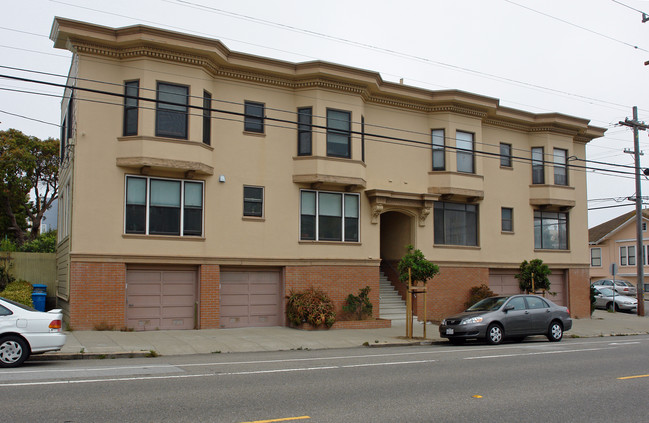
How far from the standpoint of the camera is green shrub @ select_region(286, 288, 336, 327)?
19.6 metres

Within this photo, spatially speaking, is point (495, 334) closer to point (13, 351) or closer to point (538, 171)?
point (538, 171)

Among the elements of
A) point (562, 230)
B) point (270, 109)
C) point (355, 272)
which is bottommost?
point (355, 272)

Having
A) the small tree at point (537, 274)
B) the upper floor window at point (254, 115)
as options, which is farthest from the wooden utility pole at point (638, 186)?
the upper floor window at point (254, 115)

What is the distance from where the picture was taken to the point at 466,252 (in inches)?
971

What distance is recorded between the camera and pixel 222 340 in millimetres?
16859

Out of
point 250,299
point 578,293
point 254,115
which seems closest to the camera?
point 250,299

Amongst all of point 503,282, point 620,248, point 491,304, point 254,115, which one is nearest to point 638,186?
point 503,282

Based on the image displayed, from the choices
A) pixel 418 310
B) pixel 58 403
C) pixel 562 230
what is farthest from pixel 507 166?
pixel 58 403

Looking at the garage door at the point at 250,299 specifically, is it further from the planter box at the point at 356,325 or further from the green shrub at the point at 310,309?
the planter box at the point at 356,325

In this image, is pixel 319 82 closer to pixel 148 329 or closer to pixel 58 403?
pixel 148 329

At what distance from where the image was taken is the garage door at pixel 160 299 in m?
18.4

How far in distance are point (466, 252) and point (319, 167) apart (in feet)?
25.8

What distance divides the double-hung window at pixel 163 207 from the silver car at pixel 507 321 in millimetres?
8583

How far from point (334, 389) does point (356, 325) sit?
37.8ft
